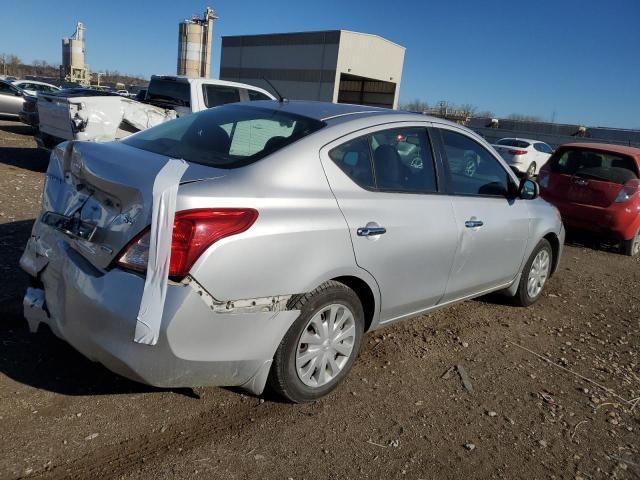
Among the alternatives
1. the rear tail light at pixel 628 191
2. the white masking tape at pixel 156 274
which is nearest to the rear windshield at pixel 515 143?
the rear tail light at pixel 628 191

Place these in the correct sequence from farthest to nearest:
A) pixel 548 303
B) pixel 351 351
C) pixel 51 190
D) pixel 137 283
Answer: pixel 548 303
pixel 351 351
pixel 51 190
pixel 137 283

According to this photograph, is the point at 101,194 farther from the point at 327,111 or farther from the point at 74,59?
the point at 74,59

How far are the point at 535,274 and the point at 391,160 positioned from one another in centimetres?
245

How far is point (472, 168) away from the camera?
4145mm

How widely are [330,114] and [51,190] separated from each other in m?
1.70

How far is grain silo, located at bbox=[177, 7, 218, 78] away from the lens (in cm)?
5981

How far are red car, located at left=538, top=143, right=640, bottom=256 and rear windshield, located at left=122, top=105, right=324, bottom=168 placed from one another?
18.8 ft

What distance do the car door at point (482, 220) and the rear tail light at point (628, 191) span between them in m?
3.65

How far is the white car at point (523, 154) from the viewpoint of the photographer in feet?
68.6

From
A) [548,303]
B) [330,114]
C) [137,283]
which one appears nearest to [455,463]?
[137,283]

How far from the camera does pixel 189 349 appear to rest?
2.43m

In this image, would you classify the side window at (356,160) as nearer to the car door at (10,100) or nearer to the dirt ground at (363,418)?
the dirt ground at (363,418)

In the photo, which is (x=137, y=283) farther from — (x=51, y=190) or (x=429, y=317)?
(x=429, y=317)

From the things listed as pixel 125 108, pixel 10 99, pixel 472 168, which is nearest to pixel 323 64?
pixel 10 99
